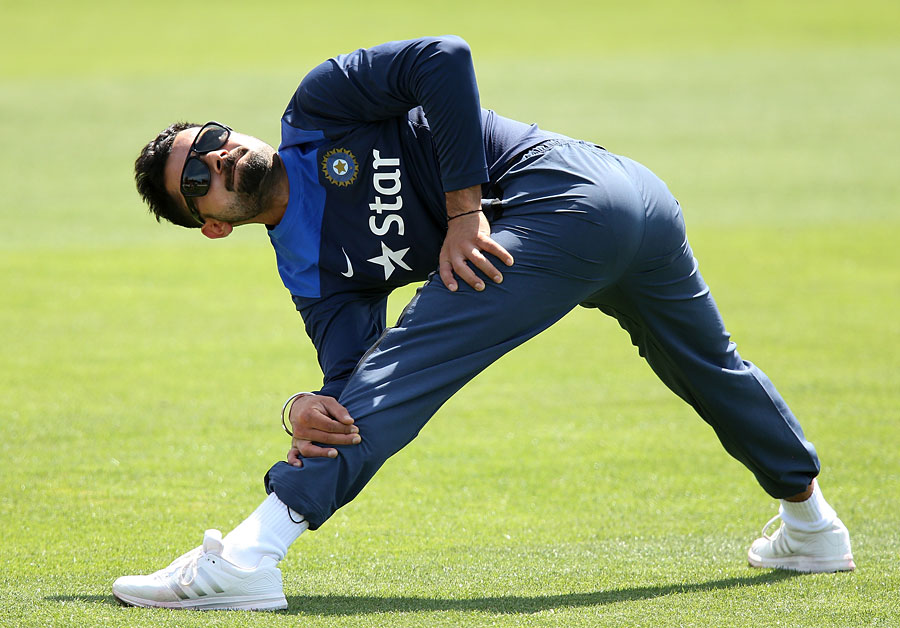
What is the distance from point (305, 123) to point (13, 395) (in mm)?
3641

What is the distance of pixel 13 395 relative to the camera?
6496 mm

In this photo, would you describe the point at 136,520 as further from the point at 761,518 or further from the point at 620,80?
the point at 620,80

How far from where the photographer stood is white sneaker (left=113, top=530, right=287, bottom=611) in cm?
326

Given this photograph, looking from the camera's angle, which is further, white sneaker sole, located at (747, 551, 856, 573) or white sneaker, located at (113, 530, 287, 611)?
white sneaker sole, located at (747, 551, 856, 573)

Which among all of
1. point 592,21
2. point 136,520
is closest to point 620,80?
point 592,21

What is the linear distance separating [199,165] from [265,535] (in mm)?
1170

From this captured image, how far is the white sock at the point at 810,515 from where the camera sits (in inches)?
152

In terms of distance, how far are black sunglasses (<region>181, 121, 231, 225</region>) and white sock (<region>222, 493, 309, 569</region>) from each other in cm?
100

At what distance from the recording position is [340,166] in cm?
362

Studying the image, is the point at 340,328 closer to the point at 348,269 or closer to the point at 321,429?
the point at 348,269

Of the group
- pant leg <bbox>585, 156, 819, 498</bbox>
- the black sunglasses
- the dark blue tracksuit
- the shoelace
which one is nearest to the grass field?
the shoelace

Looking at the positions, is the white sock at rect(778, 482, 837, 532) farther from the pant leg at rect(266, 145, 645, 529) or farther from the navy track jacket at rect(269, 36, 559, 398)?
the navy track jacket at rect(269, 36, 559, 398)

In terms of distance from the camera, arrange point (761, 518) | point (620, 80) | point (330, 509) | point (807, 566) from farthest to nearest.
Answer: point (620, 80)
point (761, 518)
point (807, 566)
point (330, 509)

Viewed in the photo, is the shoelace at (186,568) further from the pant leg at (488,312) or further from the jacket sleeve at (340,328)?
the jacket sleeve at (340,328)
